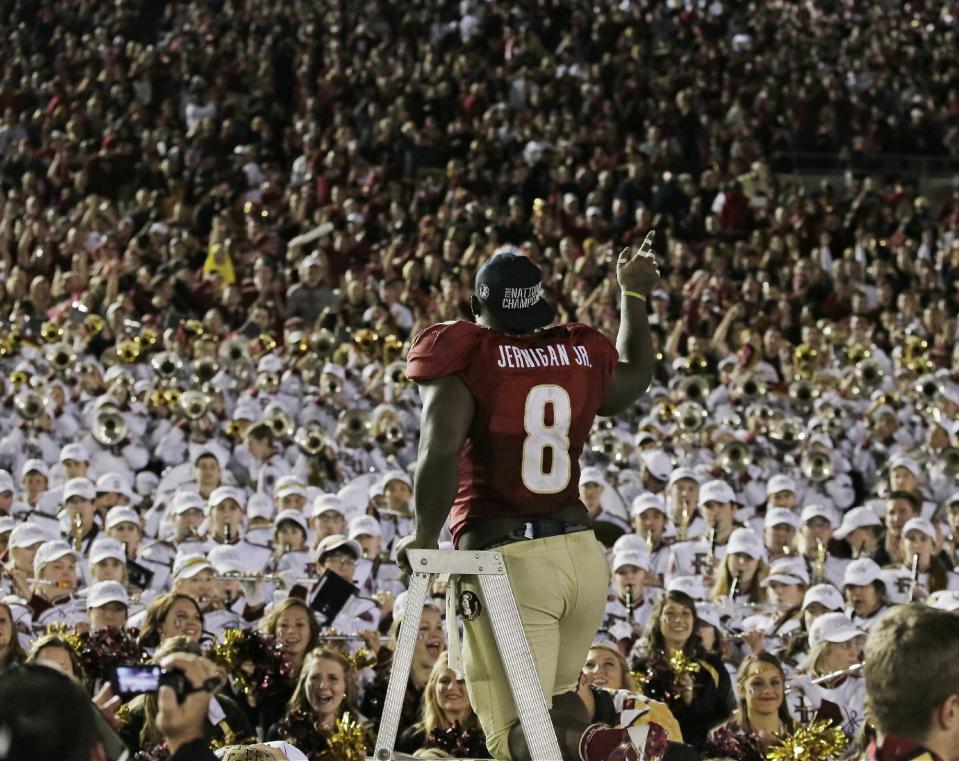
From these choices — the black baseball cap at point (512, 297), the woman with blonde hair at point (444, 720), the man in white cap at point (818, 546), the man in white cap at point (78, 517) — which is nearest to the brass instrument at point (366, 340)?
the man in white cap at point (78, 517)

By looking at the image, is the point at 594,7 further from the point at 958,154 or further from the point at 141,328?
the point at 141,328

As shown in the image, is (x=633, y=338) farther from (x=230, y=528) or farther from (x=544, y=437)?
(x=230, y=528)

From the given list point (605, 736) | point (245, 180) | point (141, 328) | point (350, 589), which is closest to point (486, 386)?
point (605, 736)

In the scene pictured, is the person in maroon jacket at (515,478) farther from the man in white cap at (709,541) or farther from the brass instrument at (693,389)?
the brass instrument at (693,389)

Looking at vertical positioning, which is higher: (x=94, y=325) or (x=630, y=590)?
(x=94, y=325)

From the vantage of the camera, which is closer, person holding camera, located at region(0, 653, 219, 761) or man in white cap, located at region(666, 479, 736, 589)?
person holding camera, located at region(0, 653, 219, 761)

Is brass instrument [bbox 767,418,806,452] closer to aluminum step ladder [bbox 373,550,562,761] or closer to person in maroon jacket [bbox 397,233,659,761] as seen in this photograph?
person in maroon jacket [bbox 397,233,659,761]

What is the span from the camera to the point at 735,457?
16.7 meters

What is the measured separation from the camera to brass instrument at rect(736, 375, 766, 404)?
1830 centimetres

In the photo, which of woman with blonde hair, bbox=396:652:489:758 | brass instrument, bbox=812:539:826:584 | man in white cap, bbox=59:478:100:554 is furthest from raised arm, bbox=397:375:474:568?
man in white cap, bbox=59:478:100:554

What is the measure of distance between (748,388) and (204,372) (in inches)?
204

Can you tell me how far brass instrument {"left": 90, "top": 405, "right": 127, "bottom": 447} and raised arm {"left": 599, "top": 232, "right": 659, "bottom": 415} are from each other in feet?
36.1

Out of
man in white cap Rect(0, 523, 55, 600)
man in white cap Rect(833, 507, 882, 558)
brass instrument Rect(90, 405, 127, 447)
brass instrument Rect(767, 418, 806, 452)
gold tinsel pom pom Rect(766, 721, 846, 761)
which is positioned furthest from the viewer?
brass instrument Rect(767, 418, 806, 452)

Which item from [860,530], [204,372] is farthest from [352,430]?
[860,530]
